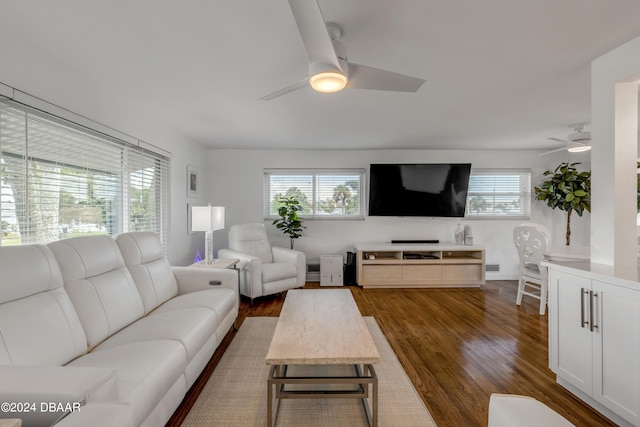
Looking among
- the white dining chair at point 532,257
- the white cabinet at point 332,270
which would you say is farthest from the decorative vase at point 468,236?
the white cabinet at point 332,270

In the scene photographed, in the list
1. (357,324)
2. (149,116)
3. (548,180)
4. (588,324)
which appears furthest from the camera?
(548,180)

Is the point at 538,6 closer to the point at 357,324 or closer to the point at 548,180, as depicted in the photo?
the point at 357,324

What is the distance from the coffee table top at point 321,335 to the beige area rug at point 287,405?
44 centimetres

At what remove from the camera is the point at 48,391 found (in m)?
0.88

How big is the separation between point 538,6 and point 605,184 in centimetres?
121

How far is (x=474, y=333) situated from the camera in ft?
8.86

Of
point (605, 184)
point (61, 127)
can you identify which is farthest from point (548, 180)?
point (61, 127)

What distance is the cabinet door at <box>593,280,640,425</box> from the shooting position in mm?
1407

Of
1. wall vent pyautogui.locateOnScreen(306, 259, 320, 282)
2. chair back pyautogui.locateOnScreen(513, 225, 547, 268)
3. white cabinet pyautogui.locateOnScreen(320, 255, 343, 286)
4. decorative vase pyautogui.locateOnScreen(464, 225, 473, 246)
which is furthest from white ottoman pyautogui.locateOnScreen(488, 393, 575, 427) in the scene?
decorative vase pyautogui.locateOnScreen(464, 225, 473, 246)

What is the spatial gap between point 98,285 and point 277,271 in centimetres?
210

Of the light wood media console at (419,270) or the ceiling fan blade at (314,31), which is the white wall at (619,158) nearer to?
the ceiling fan blade at (314,31)

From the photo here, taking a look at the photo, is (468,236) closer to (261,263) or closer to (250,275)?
(261,263)

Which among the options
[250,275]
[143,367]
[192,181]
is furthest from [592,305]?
[192,181]

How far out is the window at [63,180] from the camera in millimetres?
1703
